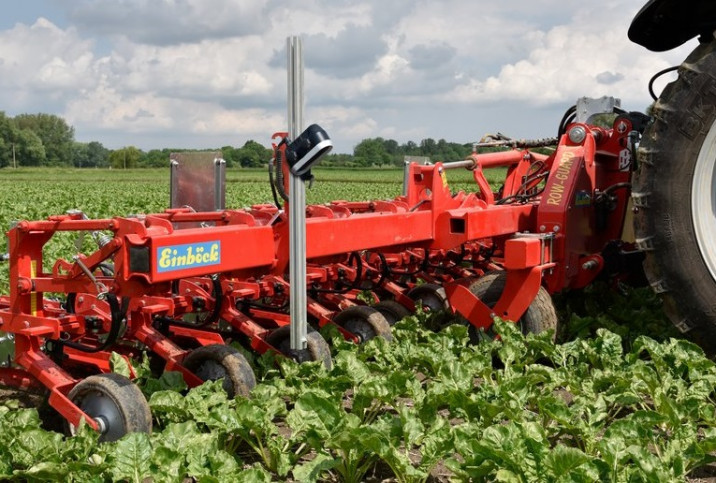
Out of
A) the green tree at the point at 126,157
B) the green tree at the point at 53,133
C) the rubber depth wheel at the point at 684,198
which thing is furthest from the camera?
the green tree at the point at 53,133

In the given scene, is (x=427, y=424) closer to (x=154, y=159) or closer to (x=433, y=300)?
(x=433, y=300)

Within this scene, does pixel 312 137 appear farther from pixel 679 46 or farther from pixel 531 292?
pixel 679 46

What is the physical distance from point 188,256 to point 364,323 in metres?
1.71

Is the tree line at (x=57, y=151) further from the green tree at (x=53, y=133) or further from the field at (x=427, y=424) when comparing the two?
the field at (x=427, y=424)

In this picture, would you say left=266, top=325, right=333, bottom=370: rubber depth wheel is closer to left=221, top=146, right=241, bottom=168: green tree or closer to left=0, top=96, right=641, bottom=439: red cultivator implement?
left=0, top=96, right=641, bottom=439: red cultivator implement

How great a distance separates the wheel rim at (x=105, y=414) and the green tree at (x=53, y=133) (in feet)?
314

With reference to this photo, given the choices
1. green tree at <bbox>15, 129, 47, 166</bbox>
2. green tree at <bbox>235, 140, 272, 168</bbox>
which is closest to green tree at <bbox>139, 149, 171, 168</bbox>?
green tree at <bbox>15, 129, 47, 166</bbox>

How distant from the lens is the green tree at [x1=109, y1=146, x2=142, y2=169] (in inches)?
2889

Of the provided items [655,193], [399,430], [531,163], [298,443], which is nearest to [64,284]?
[298,443]

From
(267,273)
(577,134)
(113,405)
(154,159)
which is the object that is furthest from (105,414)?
(154,159)

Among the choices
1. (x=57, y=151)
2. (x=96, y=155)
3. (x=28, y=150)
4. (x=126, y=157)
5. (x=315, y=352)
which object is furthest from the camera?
(x=96, y=155)

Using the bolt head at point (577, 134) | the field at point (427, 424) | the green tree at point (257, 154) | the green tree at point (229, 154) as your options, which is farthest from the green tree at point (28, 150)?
the field at point (427, 424)

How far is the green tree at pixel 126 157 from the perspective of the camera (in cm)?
7338

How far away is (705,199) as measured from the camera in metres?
3.54
